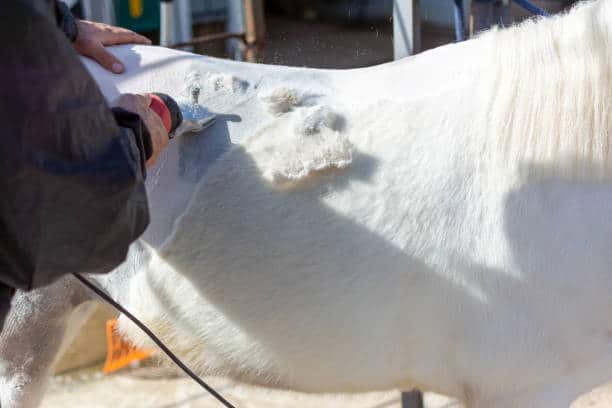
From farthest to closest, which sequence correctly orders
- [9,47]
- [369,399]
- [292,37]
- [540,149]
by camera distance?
[292,37], [369,399], [540,149], [9,47]

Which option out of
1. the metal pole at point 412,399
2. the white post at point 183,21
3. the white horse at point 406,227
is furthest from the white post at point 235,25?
the white horse at point 406,227

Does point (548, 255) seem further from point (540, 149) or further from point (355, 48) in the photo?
point (355, 48)

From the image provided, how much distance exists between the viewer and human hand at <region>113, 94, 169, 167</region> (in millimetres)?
1039

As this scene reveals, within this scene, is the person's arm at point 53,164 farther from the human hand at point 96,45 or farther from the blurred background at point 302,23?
the blurred background at point 302,23

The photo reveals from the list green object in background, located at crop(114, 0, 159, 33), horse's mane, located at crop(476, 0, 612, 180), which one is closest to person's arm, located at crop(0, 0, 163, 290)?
horse's mane, located at crop(476, 0, 612, 180)

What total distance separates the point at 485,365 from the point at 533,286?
16 centimetres

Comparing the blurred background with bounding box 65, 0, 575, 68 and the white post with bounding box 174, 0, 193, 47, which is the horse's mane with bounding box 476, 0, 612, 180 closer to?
the blurred background with bounding box 65, 0, 575, 68

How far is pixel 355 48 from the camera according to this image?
5.57 m

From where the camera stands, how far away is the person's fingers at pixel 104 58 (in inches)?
52.3

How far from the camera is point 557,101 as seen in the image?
1.20 meters

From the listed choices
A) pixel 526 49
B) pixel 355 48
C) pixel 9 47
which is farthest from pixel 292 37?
pixel 9 47

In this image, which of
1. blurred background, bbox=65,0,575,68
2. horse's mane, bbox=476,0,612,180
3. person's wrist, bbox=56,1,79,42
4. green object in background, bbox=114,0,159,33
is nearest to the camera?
horse's mane, bbox=476,0,612,180

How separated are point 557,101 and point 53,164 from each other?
78 centimetres

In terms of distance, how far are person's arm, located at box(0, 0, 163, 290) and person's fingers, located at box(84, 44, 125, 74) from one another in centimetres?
45
